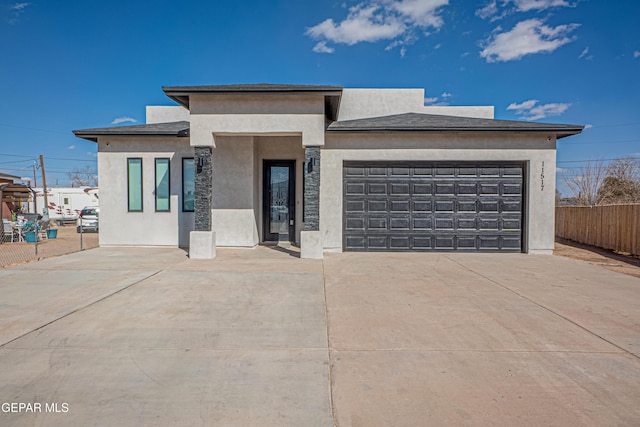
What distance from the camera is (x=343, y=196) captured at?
34.9 feet

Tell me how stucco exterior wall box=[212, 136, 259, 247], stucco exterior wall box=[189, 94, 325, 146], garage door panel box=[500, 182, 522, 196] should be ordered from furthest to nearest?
stucco exterior wall box=[212, 136, 259, 247], garage door panel box=[500, 182, 522, 196], stucco exterior wall box=[189, 94, 325, 146]

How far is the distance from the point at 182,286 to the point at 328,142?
5959mm

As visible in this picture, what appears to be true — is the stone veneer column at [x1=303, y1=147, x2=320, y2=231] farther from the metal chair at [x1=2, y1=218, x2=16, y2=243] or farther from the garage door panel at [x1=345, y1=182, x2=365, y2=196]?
the metal chair at [x1=2, y1=218, x2=16, y2=243]

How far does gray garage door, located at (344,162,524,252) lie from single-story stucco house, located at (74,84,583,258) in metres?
0.03

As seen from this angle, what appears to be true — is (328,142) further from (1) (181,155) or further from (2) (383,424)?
(2) (383,424)

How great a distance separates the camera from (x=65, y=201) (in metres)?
29.8

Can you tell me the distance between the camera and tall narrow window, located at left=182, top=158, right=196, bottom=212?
37.2ft

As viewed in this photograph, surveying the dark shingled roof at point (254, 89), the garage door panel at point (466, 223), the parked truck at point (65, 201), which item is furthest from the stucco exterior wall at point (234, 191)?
the parked truck at point (65, 201)

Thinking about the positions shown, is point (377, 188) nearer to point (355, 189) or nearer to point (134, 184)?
point (355, 189)

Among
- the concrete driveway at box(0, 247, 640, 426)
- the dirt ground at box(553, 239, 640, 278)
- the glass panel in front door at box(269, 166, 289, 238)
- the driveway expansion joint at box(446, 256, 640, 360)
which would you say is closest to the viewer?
the concrete driveway at box(0, 247, 640, 426)

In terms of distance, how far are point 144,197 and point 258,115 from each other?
491 cm

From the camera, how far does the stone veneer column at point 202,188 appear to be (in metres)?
9.63

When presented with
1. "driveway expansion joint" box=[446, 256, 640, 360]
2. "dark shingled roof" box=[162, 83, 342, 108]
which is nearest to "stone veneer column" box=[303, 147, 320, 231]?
"dark shingled roof" box=[162, 83, 342, 108]

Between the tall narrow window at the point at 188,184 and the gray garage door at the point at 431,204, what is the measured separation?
192 inches
